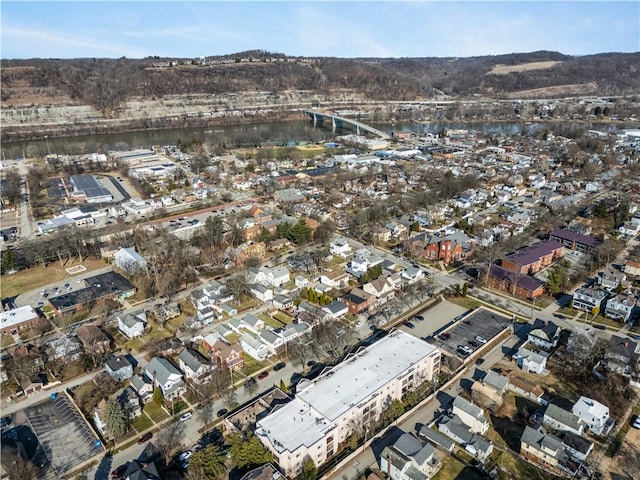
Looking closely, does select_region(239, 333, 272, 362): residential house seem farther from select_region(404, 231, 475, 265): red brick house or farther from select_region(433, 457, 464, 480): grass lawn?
select_region(404, 231, 475, 265): red brick house

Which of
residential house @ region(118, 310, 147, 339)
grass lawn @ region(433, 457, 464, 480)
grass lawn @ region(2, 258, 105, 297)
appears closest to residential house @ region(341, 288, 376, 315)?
grass lawn @ region(433, 457, 464, 480)

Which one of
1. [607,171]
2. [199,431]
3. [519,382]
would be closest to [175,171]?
[199,431]

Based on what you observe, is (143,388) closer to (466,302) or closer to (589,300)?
(466,302)

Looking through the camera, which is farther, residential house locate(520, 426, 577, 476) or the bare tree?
the bare tree

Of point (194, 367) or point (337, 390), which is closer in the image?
point (337, 390)

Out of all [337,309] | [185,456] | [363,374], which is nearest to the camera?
[185,456]

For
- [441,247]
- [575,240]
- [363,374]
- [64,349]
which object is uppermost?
[441,247]

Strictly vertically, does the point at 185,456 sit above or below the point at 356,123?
→ below

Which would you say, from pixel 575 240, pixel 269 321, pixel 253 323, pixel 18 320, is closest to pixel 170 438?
pixel 253 323

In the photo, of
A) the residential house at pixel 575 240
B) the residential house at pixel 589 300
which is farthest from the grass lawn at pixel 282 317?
the residential house at pixel 575 240
